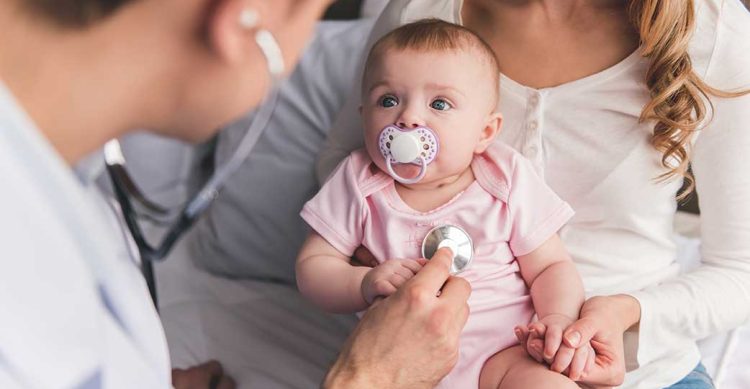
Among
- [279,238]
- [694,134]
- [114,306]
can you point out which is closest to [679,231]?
[694,134]

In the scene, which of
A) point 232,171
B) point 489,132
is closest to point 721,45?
point 489,132

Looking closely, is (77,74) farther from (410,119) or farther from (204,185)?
(410,119)

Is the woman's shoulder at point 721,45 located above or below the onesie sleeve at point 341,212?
above

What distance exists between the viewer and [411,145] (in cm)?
111

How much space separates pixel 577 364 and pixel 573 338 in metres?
0.03

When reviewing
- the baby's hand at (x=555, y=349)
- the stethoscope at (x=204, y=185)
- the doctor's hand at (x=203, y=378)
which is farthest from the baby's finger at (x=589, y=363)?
the doctor's hand at (x=203, y=378)

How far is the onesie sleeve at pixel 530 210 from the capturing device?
1.15 m

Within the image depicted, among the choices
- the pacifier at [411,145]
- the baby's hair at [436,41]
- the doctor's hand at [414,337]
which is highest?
the baby's hair at [436,41]

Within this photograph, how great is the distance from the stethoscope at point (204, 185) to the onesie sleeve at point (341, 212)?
0.23 metres

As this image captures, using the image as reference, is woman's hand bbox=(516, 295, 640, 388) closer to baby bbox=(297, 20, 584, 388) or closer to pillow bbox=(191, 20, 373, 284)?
baby bbox=(297, 20, 584, 388)

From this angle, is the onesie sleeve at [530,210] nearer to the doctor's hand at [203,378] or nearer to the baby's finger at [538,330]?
the baby's finger at [538,330]

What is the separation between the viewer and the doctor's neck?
725 millimetres

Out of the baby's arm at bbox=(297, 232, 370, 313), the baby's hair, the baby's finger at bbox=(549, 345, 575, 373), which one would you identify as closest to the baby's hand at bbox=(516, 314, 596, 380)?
the baby's finger at bbox=(549, 345, 575, 373)

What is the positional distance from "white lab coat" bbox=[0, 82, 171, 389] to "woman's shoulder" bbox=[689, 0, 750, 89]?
79 cm
